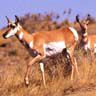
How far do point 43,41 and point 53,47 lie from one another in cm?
34

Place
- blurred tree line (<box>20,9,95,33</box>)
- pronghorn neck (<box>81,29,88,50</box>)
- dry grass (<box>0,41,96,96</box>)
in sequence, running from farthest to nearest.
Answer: blurred tree line (<box>20,9,95,33</box>), pronghorn neck (<box>81,29,88,50</box>), dry grass (<box>0,41,96,96</box>)

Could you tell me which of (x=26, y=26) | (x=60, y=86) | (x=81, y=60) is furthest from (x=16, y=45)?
(x=60, y=86)

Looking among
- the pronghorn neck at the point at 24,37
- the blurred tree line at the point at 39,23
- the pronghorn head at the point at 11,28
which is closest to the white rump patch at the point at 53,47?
the pronghorn neck at the point at 24,37

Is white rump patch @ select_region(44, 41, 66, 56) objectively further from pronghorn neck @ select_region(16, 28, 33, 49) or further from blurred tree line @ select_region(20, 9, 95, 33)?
blurred tree line @ select_region(20, 9, 95, 33)

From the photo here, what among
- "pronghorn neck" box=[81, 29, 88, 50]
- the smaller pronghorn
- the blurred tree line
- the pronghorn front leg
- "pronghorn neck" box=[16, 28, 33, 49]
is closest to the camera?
the pronghorn front leg

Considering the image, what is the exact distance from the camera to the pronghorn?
43.0 feet

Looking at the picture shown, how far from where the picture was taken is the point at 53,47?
13469 mm

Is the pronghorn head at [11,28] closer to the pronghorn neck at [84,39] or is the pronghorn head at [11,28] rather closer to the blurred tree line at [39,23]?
the pronghorn neck at [84,39]

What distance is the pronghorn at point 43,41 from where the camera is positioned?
516 inches

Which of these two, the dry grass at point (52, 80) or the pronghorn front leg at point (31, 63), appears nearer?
the dry grass at point (52, 80)

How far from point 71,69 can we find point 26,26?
2532 cm

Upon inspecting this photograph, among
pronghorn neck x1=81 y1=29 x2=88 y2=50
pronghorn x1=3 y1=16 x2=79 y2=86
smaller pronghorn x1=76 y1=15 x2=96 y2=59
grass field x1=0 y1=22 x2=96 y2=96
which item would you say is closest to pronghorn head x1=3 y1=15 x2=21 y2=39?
pronghorn x1=3 y1=16 x2=79 y2=86

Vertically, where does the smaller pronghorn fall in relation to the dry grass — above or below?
above

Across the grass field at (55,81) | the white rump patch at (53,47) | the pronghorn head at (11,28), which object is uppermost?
the pronghorn head at (11,28)
